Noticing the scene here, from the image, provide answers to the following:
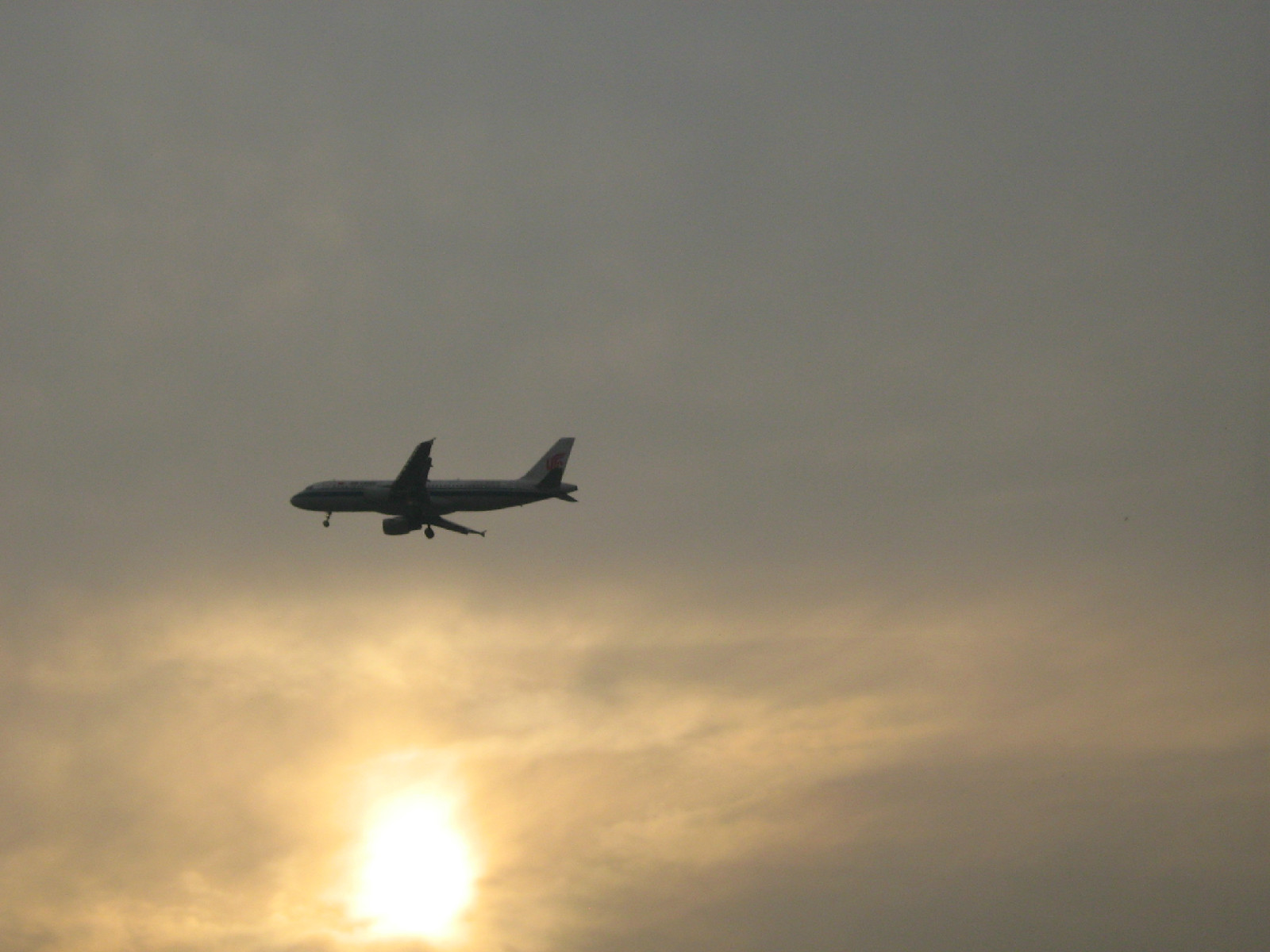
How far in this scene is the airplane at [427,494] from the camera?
544ft

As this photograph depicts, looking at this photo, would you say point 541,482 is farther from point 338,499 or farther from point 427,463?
point 338,499

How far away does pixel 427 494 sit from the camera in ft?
553

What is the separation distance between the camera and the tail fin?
561 ft

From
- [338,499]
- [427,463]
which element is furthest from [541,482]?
[338,499]

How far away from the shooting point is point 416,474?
16575 cm

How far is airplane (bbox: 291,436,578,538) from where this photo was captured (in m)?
166

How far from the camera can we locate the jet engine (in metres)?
172

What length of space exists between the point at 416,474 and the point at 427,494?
3.58 m

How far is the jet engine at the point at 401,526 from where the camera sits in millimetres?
172413

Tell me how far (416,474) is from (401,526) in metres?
9.44

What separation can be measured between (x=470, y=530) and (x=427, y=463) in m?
12.3

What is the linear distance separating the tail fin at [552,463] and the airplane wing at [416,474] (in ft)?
33.7

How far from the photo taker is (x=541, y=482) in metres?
167

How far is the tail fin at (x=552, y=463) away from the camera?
561ft
